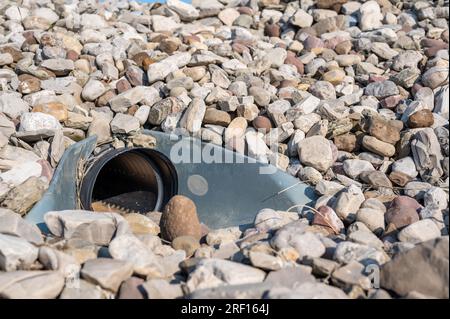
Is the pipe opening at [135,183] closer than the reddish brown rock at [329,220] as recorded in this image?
No

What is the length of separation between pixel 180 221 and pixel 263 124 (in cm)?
119

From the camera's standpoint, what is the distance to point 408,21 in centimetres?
507

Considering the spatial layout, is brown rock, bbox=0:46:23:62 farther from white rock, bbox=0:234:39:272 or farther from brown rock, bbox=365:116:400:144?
brown rock, bbox=365:116:400:144

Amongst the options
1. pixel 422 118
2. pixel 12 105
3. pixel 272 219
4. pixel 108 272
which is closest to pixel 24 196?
pixel 12 105

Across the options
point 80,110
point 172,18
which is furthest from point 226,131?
point 172,18

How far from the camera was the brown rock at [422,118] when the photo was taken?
11.3ft

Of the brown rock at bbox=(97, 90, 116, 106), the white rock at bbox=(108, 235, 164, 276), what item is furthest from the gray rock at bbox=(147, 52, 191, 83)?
the white rock at bbox=(108, 235, 164, 276)

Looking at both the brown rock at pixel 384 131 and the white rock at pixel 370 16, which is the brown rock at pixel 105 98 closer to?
the brown rock at pixel 384 131

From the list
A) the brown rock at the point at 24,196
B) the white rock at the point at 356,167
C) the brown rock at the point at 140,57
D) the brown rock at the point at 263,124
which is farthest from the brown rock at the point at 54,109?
the white rock at the point at 356,167

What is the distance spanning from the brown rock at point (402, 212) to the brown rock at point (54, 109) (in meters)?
2.19

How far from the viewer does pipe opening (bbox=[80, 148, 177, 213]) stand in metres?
3.68

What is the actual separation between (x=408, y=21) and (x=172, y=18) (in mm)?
2315

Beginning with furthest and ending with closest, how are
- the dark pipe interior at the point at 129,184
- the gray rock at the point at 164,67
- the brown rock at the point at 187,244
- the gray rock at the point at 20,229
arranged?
1. the gray rock at the point at 164,67
2. the dark pipe interior at the point at 129,184
3. the brown rock at the point at 187,244
4. the gray rock at the point at 20,229
